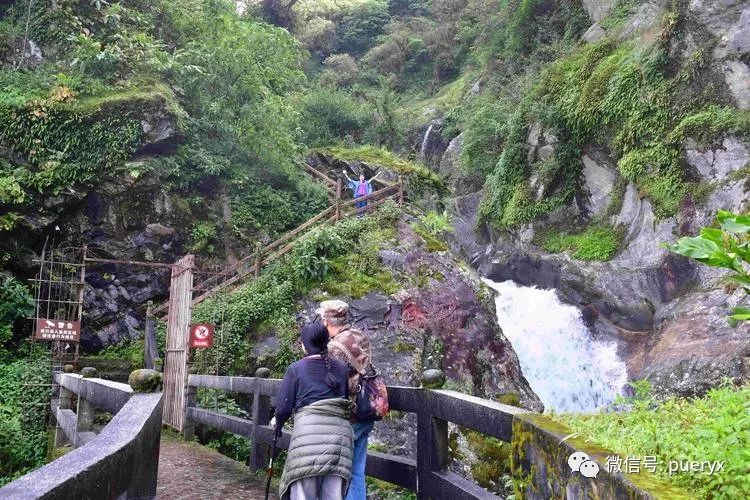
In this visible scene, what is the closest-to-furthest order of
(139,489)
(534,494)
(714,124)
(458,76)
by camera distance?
(534,494)
(139,489)
(714,124)
(458,76)

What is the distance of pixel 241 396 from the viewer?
9773 millimetres

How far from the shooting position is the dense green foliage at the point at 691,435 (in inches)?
60.2

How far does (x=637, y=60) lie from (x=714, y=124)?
3.78 metres

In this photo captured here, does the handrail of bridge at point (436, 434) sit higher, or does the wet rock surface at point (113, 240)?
the wet rock surface at point (113, 240)

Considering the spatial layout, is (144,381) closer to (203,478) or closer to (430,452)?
(430,452)

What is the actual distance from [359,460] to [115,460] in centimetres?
228

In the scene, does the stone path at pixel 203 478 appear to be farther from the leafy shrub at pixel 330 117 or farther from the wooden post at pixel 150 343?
the leafy shrub at pixel 330 117

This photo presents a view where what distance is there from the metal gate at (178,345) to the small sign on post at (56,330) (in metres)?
2.97

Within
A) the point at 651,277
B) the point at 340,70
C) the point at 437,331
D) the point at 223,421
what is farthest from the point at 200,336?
the point at 340,70

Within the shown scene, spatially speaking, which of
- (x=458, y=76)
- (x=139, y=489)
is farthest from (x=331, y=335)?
(x=458, y=76)

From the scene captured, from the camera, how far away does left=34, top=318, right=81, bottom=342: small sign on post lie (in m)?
10.8

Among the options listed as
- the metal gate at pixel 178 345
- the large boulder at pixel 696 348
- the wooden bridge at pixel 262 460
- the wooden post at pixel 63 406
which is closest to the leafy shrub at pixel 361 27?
the large boulder at pixel 696 348

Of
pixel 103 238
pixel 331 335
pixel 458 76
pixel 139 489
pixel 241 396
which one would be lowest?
pixel 241 396

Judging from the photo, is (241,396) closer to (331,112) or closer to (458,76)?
(331,112)
